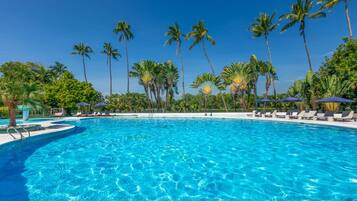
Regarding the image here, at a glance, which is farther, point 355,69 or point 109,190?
point 355,69

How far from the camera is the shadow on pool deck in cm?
501

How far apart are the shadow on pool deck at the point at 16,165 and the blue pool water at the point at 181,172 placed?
26 mm

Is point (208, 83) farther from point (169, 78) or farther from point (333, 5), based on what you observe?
point (333, 5)

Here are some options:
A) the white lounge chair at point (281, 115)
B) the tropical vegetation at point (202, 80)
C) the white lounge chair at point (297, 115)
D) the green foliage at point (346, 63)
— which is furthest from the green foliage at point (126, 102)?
the green foliage at point (346, 63)

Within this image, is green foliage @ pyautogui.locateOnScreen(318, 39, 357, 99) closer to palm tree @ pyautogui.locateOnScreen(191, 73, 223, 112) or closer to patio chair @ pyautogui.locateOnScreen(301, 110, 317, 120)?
patio chair @ pyautogui.locateOnScreen(301, 110, 317, 120)

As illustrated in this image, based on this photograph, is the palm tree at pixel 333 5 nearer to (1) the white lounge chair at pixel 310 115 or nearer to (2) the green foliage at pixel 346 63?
(2) the green foliage at pixel 346 63

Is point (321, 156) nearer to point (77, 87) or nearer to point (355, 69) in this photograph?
point (355, 69)

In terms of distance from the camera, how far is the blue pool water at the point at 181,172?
4938 millimetres

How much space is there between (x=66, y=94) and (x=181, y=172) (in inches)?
1357

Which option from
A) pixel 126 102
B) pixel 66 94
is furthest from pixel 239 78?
pixel 66 94

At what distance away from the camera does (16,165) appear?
7426 millimetres

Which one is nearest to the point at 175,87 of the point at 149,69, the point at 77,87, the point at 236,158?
the point at 149,69

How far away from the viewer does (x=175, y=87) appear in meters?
45.4

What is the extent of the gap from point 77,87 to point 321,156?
38.4 m
